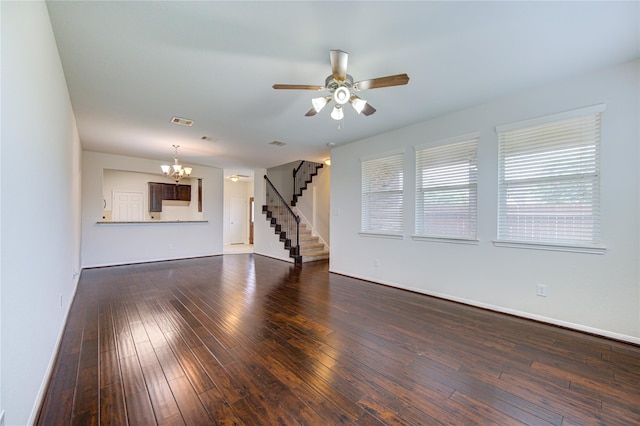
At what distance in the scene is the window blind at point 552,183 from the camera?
279 cm

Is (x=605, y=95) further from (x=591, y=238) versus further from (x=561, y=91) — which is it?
(x=591, y=238)

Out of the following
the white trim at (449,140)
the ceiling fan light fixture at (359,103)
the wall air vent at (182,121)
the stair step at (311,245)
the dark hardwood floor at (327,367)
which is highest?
the wall air vent at (182,121)

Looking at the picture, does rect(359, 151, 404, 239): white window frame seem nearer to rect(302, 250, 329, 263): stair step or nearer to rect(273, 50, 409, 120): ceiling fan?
rect(273, 50, 409, 120): ceiling fan

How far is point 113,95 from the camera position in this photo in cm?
323

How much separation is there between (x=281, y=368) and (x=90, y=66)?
11.0 feet

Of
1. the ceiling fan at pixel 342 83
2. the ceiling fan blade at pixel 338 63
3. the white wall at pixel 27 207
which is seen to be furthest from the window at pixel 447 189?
Answer: the white wall at pixel 27 207

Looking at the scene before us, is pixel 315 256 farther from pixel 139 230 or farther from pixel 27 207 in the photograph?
pixel 27 207

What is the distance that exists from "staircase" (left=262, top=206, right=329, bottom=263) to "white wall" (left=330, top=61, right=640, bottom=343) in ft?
8.79

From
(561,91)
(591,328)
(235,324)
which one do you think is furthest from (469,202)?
(235,324)

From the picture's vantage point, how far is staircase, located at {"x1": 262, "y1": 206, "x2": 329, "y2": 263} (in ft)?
23.3

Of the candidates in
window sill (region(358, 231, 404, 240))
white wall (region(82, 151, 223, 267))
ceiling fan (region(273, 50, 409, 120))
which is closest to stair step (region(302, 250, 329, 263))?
window sill (region(358, 231, 404, 240))

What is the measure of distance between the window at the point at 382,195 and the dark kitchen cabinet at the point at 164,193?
19.4ft

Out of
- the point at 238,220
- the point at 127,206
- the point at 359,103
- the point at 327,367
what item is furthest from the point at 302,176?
the point at 327,367

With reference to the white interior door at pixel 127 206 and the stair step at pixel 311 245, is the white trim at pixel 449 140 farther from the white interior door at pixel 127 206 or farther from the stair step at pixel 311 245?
the white interior door at pixel 127 206
